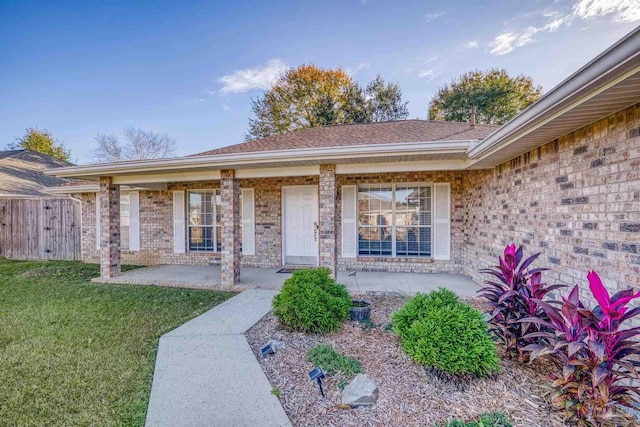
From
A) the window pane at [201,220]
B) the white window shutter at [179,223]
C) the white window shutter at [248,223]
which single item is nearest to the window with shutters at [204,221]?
the window pane at [201,220]

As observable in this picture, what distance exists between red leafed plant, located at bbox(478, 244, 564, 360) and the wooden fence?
489 inches

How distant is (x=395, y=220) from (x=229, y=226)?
4.01 m

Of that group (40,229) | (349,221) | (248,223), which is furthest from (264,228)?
(40,229)

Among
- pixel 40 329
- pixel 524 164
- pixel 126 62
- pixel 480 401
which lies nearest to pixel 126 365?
pixel 40 329

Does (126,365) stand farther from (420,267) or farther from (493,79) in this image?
(493,79)

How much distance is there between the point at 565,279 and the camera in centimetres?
344

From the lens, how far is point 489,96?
52.7 feet

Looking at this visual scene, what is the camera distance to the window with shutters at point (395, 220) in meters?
7.34

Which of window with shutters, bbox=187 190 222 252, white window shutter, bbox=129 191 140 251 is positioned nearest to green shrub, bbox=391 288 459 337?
window with shutters, bbox=187 190 222 252

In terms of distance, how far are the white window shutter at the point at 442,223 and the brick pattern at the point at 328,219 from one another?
115 inches

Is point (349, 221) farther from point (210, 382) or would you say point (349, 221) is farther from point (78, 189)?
point (78, 189)

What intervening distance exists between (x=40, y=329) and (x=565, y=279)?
6.83 metres

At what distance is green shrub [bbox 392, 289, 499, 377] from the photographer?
8.11ft

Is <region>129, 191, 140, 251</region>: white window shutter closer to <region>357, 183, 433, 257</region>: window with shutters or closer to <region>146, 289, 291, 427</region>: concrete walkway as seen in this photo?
<region>146, 289, 291, 427</region>: concrete walkway
